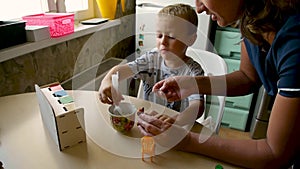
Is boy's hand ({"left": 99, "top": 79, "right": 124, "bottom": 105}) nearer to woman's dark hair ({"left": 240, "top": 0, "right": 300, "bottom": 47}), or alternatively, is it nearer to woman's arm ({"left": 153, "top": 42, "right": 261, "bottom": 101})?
woman's arm ({"left": 153, "top": 42, "right": 261, "bottom": 101})

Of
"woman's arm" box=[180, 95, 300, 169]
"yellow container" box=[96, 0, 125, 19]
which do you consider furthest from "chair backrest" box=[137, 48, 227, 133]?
"yellow container" box=[96, 0, 125, 19]

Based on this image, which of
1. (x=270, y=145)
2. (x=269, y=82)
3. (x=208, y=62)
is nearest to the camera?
(x=270, y=145)

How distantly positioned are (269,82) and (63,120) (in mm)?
551

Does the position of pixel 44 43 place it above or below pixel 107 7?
below

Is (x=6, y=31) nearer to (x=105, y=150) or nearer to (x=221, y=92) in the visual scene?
(x=105, y=150)

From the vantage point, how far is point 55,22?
1189 millimetres

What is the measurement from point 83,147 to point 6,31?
25.0 inches

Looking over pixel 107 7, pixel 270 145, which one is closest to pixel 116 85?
pixel 270 145

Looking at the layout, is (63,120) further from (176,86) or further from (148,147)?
(176,86)

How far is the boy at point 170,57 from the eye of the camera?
1.04 meters

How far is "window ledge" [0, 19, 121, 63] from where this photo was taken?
967 millimetres

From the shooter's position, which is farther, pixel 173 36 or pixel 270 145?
pixel 173 36

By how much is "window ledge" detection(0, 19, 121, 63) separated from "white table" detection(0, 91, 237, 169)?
1.00 feet

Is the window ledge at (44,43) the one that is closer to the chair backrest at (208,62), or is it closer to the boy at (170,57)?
the boy at (170,57)
